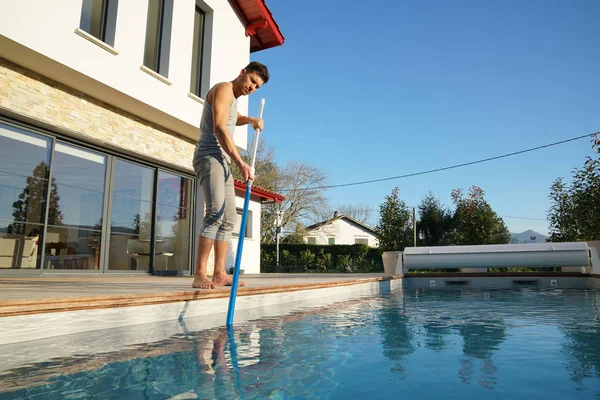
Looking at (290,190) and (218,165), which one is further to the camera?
(290,190)

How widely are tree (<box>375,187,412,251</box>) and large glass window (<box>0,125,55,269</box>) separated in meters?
9.13

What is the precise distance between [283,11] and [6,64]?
8.46 m

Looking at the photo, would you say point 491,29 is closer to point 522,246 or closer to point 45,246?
point 522,246

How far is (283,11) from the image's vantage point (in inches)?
452

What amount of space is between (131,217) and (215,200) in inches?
172

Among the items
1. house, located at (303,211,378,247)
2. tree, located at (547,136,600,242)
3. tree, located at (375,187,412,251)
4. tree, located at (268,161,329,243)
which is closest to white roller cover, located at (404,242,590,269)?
tree, located at (547,136,600,242)

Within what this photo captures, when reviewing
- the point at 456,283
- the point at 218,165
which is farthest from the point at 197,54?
the point at 456,283

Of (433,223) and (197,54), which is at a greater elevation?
(197,54)

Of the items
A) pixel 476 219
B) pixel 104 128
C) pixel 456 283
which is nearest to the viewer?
pixel 104 128

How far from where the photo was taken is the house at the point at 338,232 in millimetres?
29500

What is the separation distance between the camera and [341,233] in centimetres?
3369

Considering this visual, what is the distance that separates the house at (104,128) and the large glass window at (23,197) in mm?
14

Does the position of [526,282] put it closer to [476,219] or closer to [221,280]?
[476,219]

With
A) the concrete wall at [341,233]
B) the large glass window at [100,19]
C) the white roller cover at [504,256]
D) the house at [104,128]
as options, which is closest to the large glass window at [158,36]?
the house at [104,128]
